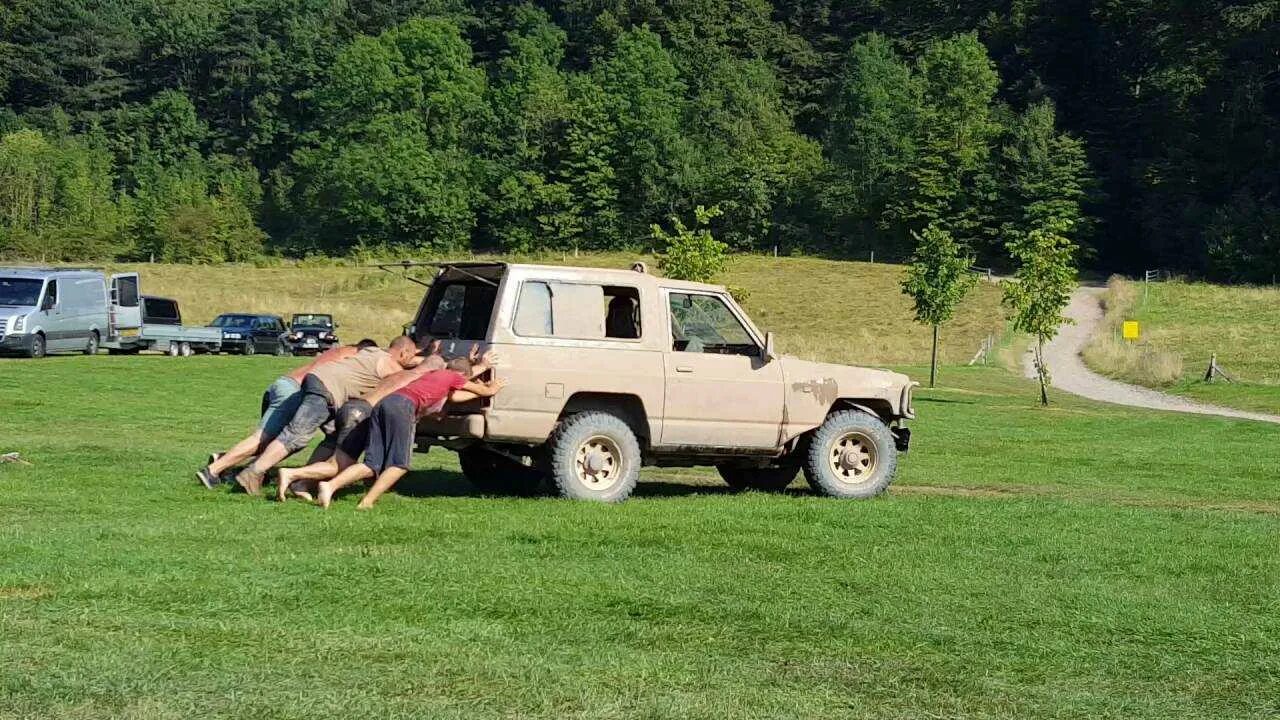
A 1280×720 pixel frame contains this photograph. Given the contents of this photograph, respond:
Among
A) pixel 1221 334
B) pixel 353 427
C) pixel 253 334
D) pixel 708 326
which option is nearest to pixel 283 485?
pixel 353 427

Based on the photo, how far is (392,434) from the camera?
12.5m

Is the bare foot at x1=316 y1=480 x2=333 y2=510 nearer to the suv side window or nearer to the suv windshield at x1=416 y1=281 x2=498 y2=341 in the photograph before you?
the suv windshield at x1=416 y1=281 x2=498 y2=341

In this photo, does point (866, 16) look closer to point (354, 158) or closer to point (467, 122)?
point (467, 122)

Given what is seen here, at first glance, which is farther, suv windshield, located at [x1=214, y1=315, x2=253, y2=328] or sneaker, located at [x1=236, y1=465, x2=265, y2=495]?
suv windshield, located at [x1=214, y1=315, x2=253, y2=328]

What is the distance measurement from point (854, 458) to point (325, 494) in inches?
214

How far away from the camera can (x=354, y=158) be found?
115 metres

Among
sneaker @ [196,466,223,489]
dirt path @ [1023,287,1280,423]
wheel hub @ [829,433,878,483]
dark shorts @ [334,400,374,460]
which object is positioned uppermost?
dark shorts @ [334,400,374,460]

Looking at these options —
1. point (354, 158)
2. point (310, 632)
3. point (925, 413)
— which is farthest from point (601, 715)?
point (354, 158)

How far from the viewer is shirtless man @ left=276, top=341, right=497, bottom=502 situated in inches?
500

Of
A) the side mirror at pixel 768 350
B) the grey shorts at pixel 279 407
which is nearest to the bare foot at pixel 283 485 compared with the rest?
the grey shorts at pixel 279 407

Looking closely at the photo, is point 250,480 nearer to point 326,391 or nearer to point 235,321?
point 326,391

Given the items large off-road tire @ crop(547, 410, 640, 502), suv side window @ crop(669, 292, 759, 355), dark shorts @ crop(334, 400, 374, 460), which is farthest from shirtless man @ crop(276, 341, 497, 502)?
suv side window @ crop(669, 292, 759, 355)

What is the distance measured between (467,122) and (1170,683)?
119051 mm

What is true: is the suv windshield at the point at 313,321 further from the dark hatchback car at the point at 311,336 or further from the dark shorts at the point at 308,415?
the dark shorts at the point at 308,415
